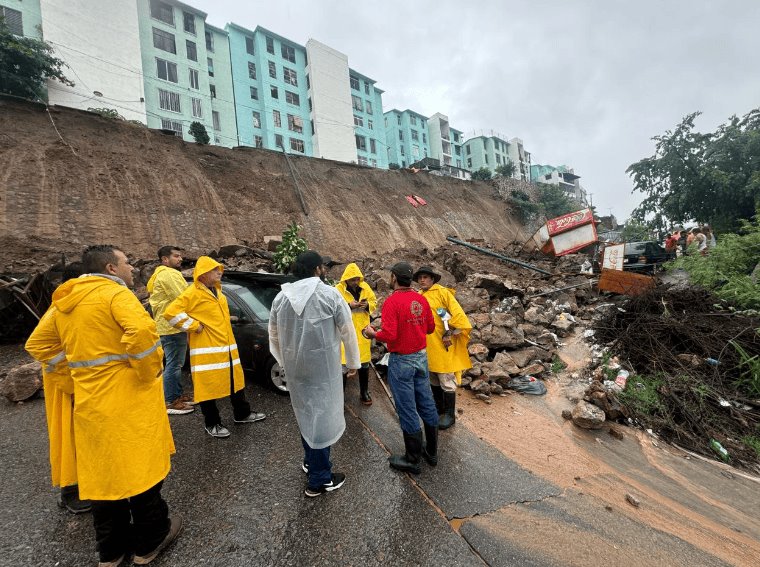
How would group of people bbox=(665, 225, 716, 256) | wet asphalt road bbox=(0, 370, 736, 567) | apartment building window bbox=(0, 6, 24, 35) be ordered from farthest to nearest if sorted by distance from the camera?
apartment building window bbox=(0, 6, 24, 35)
group of people bbox=(665, 225, 716, 256)
wet asphalt road bbox=(0, 370, 736, 567)

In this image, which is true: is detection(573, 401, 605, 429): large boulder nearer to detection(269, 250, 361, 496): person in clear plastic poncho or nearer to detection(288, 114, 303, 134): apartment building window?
detection(269, 250, 361, 496): person in clear plastic poncho

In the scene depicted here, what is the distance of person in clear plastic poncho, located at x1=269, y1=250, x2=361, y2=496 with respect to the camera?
7.47 feet

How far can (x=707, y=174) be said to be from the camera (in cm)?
1322

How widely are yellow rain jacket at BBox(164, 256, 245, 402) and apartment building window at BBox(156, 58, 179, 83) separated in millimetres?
25287

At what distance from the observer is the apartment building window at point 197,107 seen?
883 inches

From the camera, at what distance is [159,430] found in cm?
189

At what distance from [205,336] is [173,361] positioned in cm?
94

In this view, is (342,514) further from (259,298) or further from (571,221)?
(571,221)

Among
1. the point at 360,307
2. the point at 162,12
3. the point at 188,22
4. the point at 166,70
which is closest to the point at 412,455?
the point at 360,307

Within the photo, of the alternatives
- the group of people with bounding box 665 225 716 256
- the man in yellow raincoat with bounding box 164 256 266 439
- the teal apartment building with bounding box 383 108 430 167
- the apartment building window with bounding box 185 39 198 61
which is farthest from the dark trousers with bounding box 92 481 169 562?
the teal apartment building with bounding box 383 108 430 167

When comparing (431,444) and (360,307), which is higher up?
(360,307)

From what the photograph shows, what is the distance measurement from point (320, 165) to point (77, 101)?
12014mm

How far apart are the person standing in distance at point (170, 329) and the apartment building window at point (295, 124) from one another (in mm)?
27377

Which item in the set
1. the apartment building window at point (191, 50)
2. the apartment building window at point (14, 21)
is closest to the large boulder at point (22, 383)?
the apartment building window at point (14, 21)
